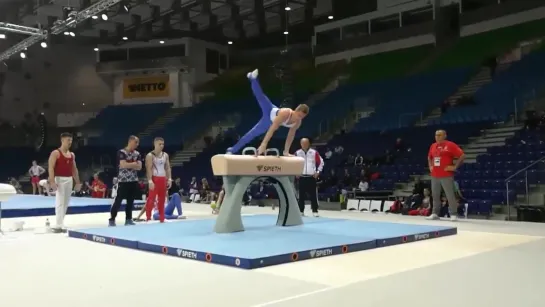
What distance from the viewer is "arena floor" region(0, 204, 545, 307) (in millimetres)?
3553

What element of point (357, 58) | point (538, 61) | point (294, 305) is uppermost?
point (357, 58)

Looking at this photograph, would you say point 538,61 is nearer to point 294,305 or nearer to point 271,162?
point 271,162

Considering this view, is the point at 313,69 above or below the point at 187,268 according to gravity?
above

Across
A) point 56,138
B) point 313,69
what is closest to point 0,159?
point 56,138

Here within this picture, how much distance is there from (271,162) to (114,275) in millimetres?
3340

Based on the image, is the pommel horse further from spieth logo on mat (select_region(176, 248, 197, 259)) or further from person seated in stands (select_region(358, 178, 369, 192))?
person seated in stands (select_region(358, 178, 369, 192))

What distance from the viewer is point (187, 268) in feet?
15.5

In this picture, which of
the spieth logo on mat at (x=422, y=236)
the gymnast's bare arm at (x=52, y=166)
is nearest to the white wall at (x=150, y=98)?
the gymnast's bare arm at (x=52, y=166)

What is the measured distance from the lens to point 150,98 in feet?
91.2

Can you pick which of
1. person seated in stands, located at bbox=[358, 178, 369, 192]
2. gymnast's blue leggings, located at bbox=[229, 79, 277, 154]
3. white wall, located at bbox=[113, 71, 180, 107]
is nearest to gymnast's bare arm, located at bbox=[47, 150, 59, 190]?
gymnast's blue leggings, located at bbox=[229, 79, 277, 154]

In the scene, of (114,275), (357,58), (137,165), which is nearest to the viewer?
(114,275)

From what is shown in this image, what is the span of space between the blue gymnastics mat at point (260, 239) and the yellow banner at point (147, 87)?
2038 centimetres

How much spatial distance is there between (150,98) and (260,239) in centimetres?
2289

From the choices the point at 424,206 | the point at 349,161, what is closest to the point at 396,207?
the point at 424,206
